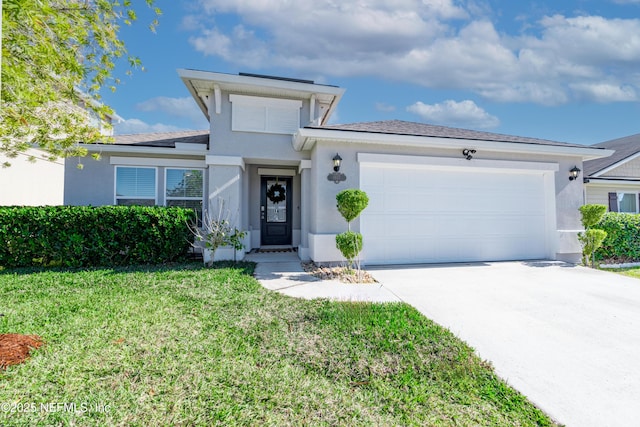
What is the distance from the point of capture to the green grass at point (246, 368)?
1999mm

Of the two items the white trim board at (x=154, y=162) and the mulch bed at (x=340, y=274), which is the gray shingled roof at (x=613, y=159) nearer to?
the mulch bed at (x=340, y=274)

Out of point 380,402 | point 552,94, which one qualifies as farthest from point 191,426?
point 552,94

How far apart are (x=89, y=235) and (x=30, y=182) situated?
9.11 meters

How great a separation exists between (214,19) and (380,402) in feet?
31.5

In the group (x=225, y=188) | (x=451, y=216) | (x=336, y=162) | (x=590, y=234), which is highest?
(x=336, y=162)

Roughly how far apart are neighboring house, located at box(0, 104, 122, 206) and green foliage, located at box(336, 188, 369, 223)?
9261 millimetres

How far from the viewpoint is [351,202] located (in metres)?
6.27

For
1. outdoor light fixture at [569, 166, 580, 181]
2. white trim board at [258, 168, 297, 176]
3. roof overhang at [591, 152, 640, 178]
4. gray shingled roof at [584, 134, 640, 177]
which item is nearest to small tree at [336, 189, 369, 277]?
white trim board at [258, 168, 297, 176]

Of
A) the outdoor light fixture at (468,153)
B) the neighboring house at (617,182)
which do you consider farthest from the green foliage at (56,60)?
the neighboring house at (617,182)

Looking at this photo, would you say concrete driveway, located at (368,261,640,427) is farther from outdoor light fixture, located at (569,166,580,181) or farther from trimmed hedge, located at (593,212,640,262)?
outdoor light fixture, located at (569,166,580,181)

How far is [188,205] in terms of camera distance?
8.92 m

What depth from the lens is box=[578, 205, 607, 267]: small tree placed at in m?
7.27

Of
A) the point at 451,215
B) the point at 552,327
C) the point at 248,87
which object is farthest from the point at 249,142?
the point at 552,327

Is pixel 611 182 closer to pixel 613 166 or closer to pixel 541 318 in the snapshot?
pixel 613 166
